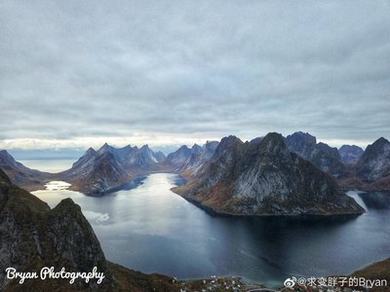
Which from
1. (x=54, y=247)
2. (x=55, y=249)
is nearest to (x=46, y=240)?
(x=54, y=247)

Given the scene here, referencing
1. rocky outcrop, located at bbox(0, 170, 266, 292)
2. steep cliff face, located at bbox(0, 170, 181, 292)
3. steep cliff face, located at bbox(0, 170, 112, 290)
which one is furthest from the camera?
steep cliff face, located at bbox(0, 170, 112, 290)

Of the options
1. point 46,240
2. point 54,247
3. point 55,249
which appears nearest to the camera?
point 55,249

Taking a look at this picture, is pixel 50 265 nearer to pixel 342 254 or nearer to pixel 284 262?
pixel 284 262

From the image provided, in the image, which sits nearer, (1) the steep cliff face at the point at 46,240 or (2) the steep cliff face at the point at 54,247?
(2) the steep cliff face at the point at 54,247

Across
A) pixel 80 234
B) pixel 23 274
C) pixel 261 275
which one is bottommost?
pixel 261 275

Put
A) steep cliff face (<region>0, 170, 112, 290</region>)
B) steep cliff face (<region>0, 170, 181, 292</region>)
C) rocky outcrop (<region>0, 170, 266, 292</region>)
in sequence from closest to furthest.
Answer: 1. rocky outcrop (<region>0, 170, 266, 292</region>)
2. steep cliff face (<region>0, 170, 181, 292</region>)
3. steep cliff face (<region>0, 170, 112, 290</region>)

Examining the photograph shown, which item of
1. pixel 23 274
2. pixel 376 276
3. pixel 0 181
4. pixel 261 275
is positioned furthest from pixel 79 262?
pixel 376 276

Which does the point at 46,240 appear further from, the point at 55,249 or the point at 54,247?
the point at 55,249

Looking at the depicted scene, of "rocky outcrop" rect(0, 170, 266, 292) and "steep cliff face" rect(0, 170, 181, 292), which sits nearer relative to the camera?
"rocky outcrop" rect(0, 170, 266, 292)
